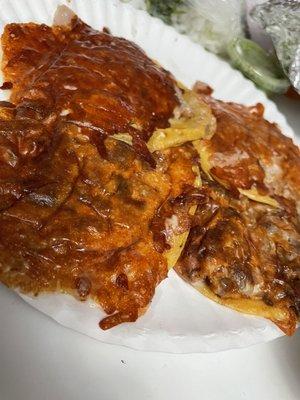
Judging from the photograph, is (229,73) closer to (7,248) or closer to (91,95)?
(91,95)

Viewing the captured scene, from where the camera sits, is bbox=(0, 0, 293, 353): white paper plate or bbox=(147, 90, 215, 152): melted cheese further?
bbox=(147, 90, 215, 152): melted cheese

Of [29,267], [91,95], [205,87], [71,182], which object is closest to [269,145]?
[205,87]

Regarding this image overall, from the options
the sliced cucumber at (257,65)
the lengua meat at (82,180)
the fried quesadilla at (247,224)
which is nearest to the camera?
the lengua meat at (82,180)

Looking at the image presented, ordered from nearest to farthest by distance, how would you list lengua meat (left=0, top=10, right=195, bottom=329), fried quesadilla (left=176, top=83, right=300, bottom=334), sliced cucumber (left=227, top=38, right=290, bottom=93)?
1. lengua meat (left=0, top=10, right=195, bottom=329)
2. fried quesadilla (left=176, top=83, right=300, bottom=334)
3. sliced cucumber (left=227, top=38, right=290, bottom=93)

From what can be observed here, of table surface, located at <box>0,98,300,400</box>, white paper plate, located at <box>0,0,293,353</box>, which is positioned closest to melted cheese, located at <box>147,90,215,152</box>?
white paper plate, located at <box>0,0,293,353</box>

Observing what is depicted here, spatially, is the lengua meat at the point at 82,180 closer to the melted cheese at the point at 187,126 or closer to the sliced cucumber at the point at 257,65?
the melted cheese at the point at 187,126

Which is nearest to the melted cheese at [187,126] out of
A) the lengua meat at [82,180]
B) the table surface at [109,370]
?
the lengua meat at [82,180]

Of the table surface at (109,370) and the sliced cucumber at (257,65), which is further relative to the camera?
the sliced cucumber at (257,65)

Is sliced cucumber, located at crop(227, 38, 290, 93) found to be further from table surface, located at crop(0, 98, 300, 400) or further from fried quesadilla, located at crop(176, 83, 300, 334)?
table surface, located at crop(0, 98, 300, 400)
